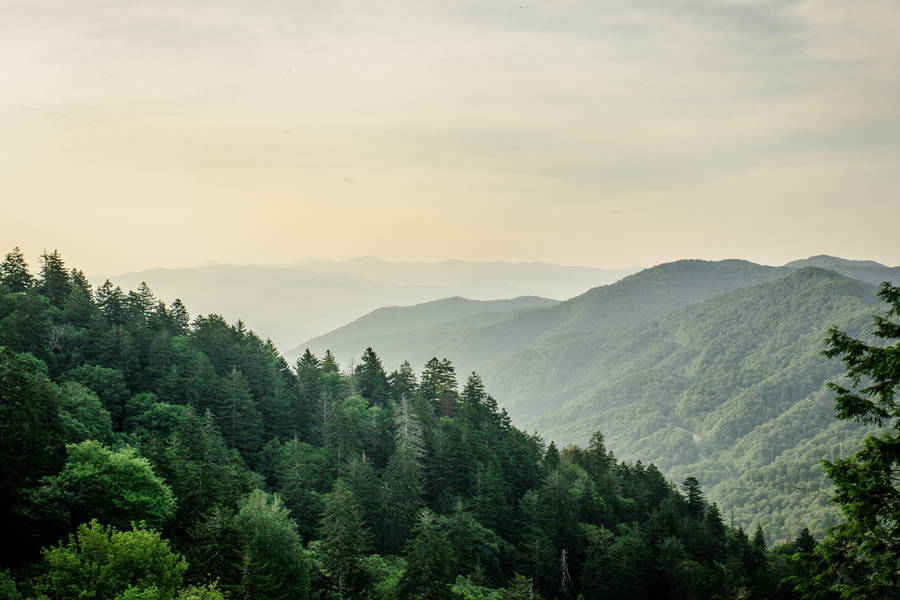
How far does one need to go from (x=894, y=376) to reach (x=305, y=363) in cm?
7990

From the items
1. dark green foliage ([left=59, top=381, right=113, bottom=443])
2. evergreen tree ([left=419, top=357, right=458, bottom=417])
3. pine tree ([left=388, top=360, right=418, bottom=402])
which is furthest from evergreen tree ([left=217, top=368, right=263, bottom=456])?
evergreen tree ([left=419, top=357, right=458, bottom=417])

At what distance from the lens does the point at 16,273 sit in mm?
72875

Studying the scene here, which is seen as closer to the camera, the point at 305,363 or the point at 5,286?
the point at 5,286

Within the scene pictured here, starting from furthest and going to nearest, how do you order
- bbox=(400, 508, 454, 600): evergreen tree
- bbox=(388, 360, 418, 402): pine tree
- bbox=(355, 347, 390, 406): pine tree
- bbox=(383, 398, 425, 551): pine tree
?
bbox=(388, 360, 418, 402): pine tree, bbox=(355, 347, 390, 406): pine tree, bbox=(383, 398, 425, 551): pine tree, bbox=(400, 508, 454, 600): evergreen tree

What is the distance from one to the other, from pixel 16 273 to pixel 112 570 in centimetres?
6615

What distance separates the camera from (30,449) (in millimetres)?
32469

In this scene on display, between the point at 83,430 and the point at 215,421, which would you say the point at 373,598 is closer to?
the point at 83,430

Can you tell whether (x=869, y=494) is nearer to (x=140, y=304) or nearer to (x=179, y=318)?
(x=140, y=304)

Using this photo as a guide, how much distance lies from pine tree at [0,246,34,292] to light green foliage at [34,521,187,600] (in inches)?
2357

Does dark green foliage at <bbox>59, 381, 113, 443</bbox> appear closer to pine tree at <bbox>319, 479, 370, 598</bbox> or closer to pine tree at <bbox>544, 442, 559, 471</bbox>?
pine tree at <bbox>319, 479, 370, 598</bbox>

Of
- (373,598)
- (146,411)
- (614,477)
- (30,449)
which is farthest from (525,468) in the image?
(30,449)

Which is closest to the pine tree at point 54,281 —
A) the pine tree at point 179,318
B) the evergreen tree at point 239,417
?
the pine tree at point 179,318

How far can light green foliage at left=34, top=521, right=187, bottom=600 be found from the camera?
2258cm

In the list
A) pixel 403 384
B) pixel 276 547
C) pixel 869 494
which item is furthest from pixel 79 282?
pixel 869 494
